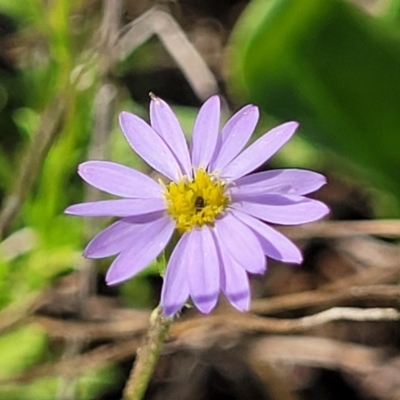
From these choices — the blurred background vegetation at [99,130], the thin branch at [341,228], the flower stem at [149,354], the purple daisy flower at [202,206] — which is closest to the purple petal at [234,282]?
the purple daisy flower at [202,206]

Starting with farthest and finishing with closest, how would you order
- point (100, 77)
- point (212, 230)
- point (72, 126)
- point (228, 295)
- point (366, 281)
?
1. point (366, 281)
2. point (100, 77)
3. point (72, 126)
4. point (212, 230)
5. point (228, 295)

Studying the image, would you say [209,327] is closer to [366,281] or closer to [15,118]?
[366,281]

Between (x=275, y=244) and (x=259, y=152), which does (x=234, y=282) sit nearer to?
(x=275, y=244)

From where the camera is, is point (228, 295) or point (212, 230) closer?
point (228, 295)

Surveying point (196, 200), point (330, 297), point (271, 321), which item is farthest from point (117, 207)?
point (330, 297)

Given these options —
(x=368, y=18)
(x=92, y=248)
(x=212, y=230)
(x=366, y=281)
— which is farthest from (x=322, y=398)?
(x=92, y=248)

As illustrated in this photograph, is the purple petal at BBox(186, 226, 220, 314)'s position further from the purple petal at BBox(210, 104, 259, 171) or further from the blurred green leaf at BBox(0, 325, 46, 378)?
the blurred green leaf at BBox(0, 325, 46, 378)

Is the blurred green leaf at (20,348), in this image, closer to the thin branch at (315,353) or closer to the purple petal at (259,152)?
the thin branch at (315,353)
